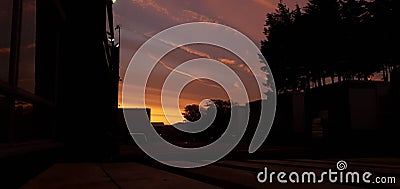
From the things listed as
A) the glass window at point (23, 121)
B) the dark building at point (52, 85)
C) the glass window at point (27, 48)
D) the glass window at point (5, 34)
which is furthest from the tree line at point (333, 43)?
the glass window at point (5, 34)

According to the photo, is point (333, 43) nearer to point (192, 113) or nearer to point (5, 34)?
point (5, 34)

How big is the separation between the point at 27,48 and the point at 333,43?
29916mm

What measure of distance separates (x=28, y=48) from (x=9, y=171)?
1474mm

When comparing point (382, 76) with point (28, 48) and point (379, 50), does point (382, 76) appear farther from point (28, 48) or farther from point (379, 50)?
point (28, 48)

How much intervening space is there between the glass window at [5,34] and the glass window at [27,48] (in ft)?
1.71

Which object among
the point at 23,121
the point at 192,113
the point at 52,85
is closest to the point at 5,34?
the point at 23,121

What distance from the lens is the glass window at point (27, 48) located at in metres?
3.04

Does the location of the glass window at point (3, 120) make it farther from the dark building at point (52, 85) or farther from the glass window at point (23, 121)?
the glass window at point (23, 121)

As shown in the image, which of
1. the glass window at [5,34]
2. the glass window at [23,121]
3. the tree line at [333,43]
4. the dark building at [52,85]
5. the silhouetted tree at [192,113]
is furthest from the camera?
the silhouetted tree at [192,113]

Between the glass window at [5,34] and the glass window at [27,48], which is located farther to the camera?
the glass window at [27,48]

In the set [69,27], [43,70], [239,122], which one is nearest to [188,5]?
[69,27]

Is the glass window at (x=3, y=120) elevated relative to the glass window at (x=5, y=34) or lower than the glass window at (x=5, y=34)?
lower

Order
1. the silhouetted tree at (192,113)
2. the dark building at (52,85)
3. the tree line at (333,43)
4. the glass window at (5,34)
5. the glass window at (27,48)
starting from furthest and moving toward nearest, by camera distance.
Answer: the silhouetted tree at (192,113)
the tree line at (333,43)
the glass window at (27,48)
the dark building at (52,85)
the glass window at (5,34)

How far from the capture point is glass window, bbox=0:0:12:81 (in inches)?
92.2
